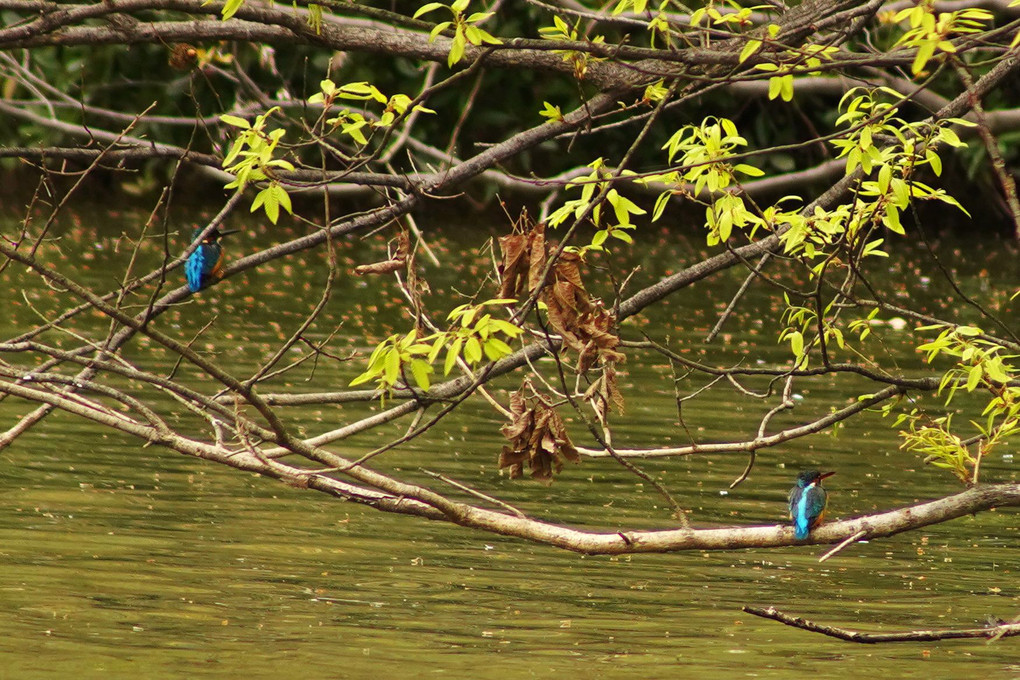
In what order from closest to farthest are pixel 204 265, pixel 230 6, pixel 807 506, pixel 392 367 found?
pixel 392 367 → pixel 230 6 → pixel 807 506 → pixel 204 265

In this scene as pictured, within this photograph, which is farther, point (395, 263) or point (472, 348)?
point (395, 263)

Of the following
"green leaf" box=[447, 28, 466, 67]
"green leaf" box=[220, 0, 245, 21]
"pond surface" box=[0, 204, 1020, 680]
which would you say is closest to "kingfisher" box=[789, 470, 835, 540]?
"pond surface" box=[0, 204, 1020, 680]

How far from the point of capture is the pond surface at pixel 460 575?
605cm

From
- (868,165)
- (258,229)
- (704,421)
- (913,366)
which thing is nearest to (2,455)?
(704,421)

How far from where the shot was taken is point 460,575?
7316 mm

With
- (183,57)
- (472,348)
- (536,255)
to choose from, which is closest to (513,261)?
(536,255)

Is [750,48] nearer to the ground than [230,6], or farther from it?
nearer to the ground

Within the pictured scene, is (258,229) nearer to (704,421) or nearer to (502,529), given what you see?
(704,421)

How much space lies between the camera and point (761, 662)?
6145mm

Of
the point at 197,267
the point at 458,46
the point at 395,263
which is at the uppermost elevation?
the point at 458,46

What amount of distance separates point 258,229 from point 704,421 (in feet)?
44.5

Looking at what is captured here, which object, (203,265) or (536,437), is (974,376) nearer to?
(536,437)

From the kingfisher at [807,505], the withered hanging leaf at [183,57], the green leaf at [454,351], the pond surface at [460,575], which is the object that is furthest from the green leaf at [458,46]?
the pond surface at [460,575]

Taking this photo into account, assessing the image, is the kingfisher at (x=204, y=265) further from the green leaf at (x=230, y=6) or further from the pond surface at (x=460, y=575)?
the green leaf at (x=230, y=6)
